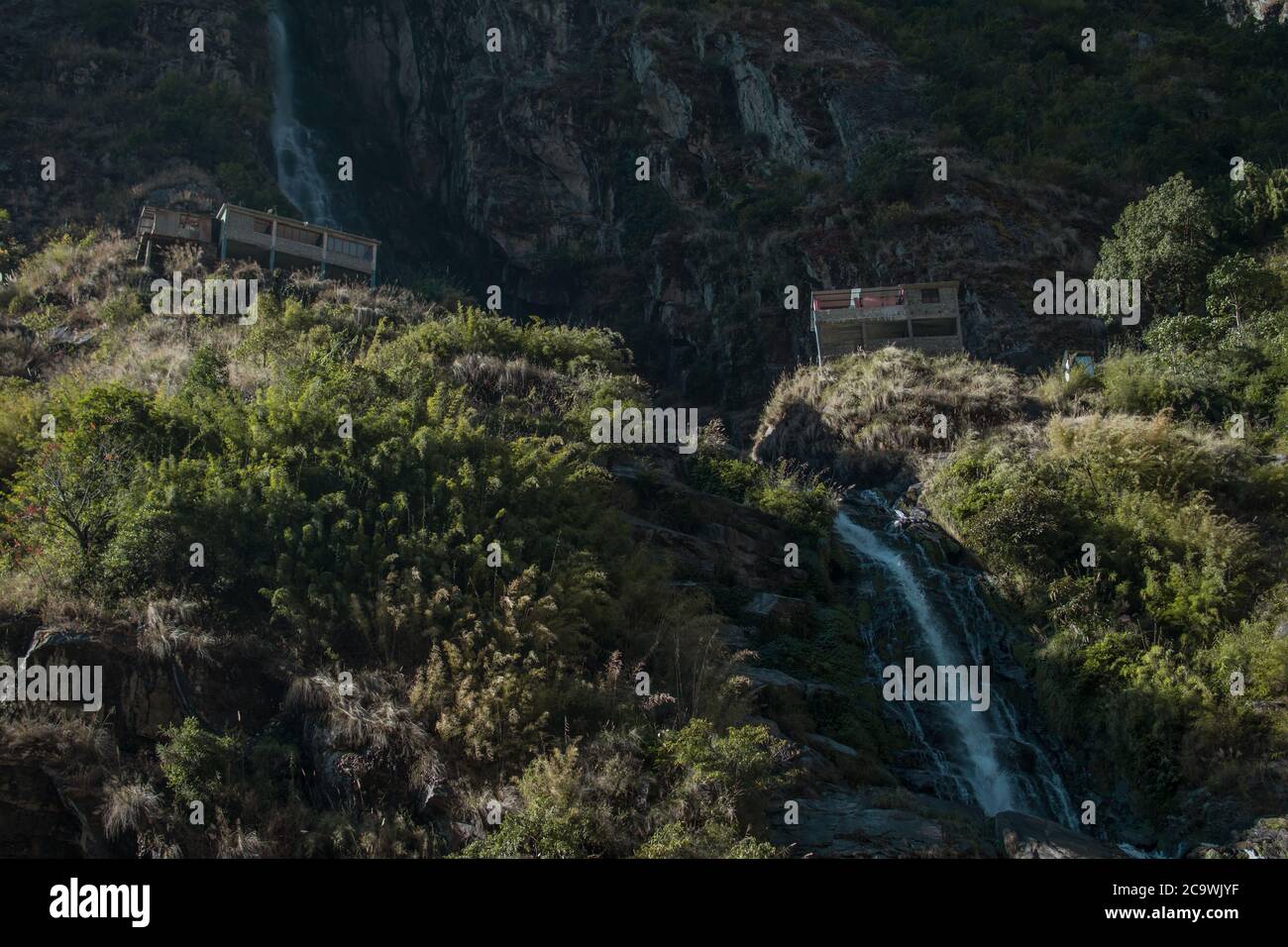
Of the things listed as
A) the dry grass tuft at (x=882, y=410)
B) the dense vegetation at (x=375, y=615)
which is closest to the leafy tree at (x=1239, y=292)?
the dry grass tuft at (x=882, y=410)

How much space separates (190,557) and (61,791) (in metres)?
3.24

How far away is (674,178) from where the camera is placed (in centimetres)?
4294

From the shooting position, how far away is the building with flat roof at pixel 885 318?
30906 millimetres

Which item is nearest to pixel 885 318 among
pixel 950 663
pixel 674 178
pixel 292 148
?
pixel 950 663

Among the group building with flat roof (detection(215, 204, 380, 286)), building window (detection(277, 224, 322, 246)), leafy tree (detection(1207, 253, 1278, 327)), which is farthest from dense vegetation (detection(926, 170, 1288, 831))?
A: building window (detection(277, 224, 322, 246))

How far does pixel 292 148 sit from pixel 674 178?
15.3 m

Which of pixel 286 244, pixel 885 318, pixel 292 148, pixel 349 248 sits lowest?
pixel 885 318

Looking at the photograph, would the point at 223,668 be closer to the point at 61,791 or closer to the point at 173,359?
the point at 61,791

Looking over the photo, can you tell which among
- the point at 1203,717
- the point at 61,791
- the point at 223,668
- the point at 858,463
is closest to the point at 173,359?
the point at 223,668

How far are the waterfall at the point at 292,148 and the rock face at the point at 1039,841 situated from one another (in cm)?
3604

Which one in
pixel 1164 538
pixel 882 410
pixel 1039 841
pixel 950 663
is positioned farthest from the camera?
pixel 882 410

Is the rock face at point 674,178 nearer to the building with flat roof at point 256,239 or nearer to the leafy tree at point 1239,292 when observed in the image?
the leafy tree at point 1239,292

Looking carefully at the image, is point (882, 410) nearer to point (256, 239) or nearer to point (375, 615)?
point (375, 615)
